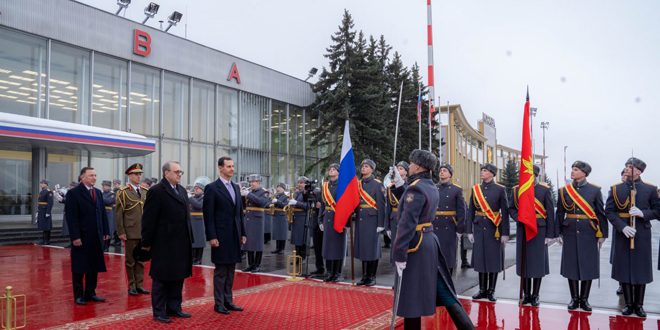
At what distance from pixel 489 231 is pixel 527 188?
95cm

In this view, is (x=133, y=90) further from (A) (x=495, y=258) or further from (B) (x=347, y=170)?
(A) (x=495, y=258)

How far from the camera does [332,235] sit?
9172 mm

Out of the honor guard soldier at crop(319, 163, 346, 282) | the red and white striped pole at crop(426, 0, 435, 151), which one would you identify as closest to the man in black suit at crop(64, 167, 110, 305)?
the honor guard soldier at crop(319, 163, 346, 282)

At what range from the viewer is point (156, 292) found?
A: 626 centimetres

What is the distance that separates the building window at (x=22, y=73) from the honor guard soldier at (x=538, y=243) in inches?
674

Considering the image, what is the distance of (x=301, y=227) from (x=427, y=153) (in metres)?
7.85

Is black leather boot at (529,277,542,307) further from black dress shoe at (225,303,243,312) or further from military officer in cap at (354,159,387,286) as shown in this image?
black dress shoe at (225,303,243,312)

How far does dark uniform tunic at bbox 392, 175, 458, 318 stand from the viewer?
4734mm

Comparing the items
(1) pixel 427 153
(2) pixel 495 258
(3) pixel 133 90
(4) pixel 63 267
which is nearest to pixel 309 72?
(3) pixel 133 90

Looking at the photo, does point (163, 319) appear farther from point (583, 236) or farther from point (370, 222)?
point (583, 236)

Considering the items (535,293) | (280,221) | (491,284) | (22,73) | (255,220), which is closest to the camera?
(535,293)

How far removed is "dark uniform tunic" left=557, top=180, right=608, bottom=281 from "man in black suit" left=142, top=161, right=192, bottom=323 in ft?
17.1

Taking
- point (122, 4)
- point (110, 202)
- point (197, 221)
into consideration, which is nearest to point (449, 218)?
point (197, 221)

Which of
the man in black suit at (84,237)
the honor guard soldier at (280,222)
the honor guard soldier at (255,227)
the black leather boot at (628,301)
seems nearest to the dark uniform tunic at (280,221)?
the honor guard soldier at (280,222)
